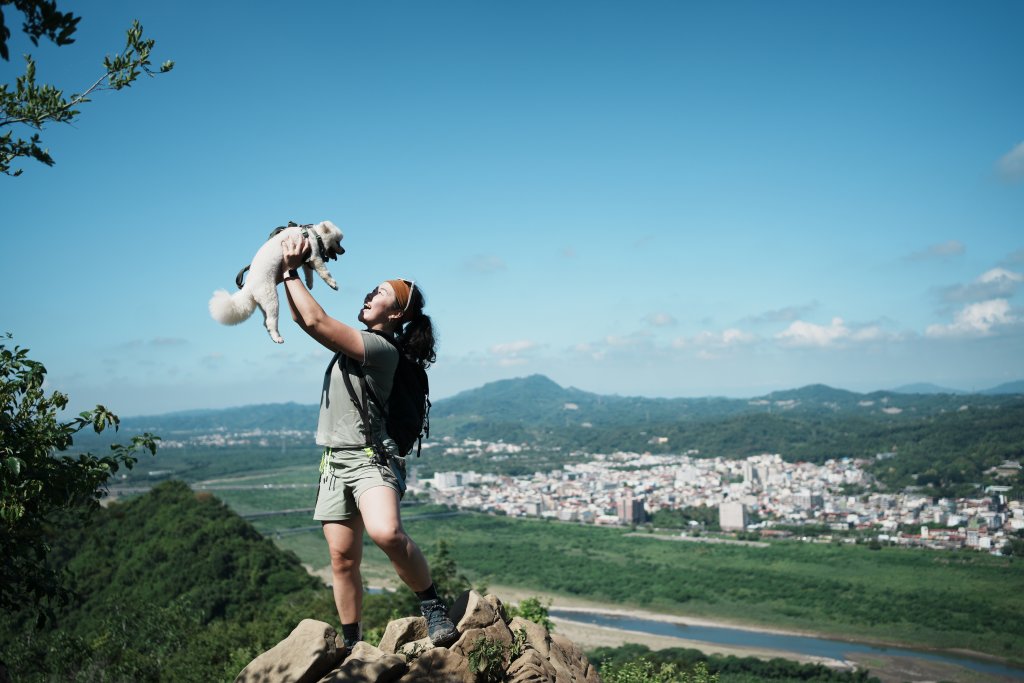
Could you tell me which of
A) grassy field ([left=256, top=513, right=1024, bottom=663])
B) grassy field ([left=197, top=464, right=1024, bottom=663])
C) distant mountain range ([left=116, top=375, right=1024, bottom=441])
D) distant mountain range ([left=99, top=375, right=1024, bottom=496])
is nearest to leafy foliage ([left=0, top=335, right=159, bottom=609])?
grassy field ([left=256, top=513, right=1024, bottom=663])

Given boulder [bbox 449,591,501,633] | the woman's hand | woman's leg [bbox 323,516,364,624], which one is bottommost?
boulder [bbox 449,591,501,633]

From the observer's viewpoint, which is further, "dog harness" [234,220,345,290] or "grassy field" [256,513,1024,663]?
"grassy field" [256,513,1024,663]

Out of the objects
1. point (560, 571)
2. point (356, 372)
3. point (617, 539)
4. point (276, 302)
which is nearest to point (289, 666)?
point (356, 372)

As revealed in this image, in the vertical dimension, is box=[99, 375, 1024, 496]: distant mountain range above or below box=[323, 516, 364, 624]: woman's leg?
below

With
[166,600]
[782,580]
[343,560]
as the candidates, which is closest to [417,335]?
[343,560]

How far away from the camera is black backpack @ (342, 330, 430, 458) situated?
2.70 m

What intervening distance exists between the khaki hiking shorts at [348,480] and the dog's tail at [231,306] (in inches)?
24.2

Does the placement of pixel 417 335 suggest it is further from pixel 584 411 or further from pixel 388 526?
pixel 584 411

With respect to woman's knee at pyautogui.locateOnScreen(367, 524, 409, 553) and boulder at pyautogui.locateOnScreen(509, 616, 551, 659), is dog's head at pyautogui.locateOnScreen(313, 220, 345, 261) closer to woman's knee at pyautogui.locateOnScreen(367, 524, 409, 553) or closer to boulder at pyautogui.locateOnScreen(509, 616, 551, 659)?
woman's knee at pyautogui.locateOnScreen(367, 524, 409, 553)

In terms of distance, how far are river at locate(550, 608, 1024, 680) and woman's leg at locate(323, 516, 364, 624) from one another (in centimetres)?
2152

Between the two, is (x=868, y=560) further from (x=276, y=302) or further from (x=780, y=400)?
(x=780, y=400)

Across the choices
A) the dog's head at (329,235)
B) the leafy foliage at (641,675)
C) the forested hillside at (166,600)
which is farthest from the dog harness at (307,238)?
the forested hillside at (166,600)

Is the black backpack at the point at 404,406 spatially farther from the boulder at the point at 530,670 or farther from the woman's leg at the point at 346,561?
the boulder at the point at 530,670

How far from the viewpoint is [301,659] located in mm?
2863
